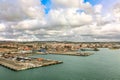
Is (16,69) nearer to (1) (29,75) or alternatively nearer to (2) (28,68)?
(2) (28,68)

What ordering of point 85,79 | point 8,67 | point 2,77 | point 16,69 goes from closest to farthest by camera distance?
point 85,79 → point 2,77 → point 16,69 → point 8,67

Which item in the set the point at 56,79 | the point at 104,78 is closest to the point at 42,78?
the point at 56,79

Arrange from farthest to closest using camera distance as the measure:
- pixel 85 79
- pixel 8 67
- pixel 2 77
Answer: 1. pixel 8 67
2. pixel 2 77
3. pixel 85 79

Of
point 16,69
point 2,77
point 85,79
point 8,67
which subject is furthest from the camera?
point 8,67

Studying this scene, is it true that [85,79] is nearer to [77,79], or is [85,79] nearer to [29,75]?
[77,79]

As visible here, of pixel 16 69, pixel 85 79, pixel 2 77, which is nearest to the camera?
pixel 85 79

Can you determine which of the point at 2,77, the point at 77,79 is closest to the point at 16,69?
the point at 2,77

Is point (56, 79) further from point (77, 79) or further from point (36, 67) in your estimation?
point (36, 67)

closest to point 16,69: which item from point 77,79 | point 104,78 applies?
point 77,79

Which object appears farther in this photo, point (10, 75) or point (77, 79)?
point (10, 75)
